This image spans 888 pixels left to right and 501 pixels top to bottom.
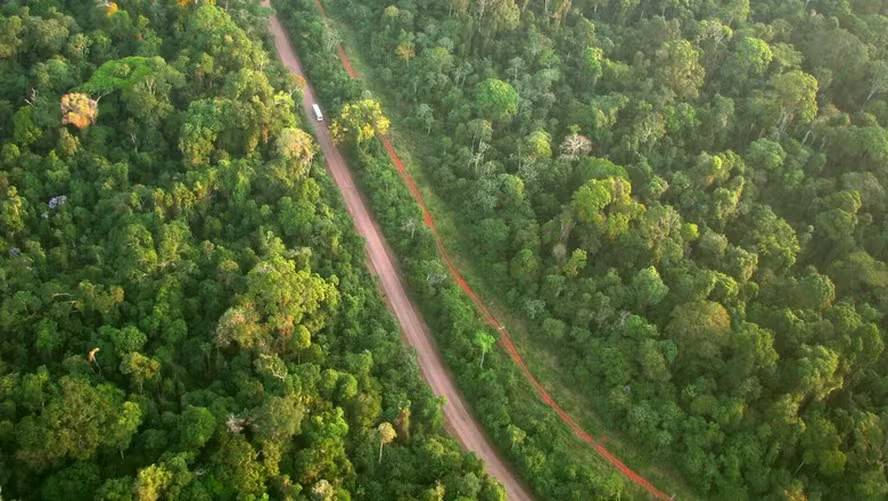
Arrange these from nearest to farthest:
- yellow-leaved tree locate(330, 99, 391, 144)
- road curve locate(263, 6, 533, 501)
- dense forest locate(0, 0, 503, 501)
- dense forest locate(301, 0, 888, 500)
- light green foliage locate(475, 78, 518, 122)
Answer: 1. dense forest locate(0, 0, 503, 501)
2. road curve locate(263, 6, 533, 501)
3. dense forest locate(301, 0, 888, 500)
4. yellow-leaved tree locate(330, 99, 391, 144)
5. light green foliage locate(475, 78, 518, 122)

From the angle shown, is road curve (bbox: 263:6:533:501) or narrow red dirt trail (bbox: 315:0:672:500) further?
narrow red dirt trail (bbox: 315:0:672:500)

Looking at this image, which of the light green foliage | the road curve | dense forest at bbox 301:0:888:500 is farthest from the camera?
the light green foliage

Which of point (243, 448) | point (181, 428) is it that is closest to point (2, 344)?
point (181, 428)

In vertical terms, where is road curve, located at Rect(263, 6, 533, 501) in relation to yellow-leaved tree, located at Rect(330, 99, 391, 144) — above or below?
below

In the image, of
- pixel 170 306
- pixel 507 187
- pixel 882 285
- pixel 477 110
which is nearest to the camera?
pixel 170 306

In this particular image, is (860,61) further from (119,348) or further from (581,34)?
(119,348)

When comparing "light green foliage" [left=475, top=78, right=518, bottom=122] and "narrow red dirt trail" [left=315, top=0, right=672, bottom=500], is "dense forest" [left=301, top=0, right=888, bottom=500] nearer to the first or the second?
"light green foliage" [left=475, top=78, right=518, bottom=122]

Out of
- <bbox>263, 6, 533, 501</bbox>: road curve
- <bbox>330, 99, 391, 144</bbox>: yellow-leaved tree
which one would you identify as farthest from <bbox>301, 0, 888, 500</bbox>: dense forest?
<bbox>330, 99, 391, 144</bbox>: yellow-leaved tree
